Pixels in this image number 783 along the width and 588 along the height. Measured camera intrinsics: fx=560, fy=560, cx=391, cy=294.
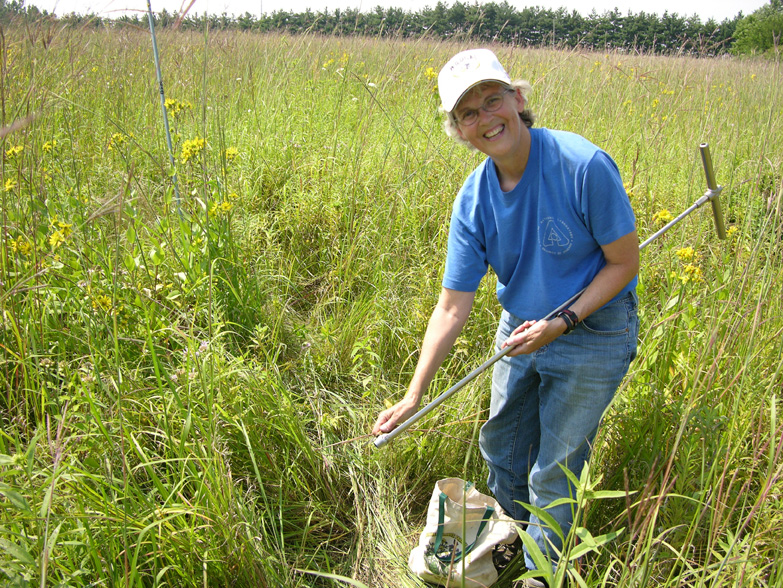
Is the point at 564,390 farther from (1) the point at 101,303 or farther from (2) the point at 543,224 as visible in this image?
(1) the point at 101,303

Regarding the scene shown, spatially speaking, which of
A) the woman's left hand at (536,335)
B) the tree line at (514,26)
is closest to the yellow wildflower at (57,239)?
the woman's left hand at (536,335)

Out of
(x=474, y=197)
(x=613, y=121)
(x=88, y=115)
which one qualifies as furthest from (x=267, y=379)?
(x=613, y=121)

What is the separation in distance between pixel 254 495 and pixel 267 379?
36cm

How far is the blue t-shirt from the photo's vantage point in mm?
1401

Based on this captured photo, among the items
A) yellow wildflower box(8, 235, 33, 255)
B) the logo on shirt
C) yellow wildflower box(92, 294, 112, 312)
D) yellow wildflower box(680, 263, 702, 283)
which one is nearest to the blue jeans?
the logo on shirt

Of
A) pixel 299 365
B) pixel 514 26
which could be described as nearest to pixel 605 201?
pixel 299 365

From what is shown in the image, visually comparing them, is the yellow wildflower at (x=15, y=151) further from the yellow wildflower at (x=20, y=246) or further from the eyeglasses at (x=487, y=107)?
the eyeglasses at (x=487, y=107)

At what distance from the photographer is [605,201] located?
4.56 feet

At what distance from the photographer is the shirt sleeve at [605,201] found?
1.39 m

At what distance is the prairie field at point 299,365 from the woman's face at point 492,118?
665 millimetres

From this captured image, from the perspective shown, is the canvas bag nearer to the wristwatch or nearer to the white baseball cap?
the wristwatch


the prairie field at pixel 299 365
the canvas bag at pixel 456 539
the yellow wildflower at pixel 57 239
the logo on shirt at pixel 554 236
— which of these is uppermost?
the logo on shirt at pixel 554 236

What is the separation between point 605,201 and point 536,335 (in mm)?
374

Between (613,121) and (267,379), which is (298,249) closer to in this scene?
(267,379)
